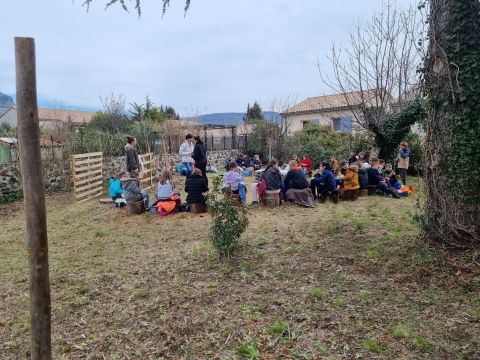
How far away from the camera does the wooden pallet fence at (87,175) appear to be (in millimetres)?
11616

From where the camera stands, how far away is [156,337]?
11.6 feet

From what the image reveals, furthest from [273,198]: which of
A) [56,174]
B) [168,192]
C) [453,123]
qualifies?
[56,174]

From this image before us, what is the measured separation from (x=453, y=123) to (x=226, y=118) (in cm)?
2161

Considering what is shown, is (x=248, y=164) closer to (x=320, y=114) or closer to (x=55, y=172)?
(x=55, y=172)

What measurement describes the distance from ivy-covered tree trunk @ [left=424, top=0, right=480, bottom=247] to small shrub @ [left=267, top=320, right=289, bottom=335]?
8.65ft

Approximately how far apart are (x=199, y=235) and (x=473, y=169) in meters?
4.42

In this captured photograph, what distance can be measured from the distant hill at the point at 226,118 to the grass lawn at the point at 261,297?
1574cm

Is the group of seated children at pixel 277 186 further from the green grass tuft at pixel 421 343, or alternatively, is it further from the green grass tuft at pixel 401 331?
the green grass tuft at pixel 421 343

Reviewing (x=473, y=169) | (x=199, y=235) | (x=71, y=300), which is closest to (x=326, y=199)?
(x=199, y=235)

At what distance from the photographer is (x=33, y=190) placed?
88.7 inches

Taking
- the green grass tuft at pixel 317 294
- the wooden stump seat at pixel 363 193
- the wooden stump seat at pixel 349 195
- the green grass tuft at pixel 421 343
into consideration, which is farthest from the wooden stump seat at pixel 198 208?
the green grass tuft at pixel 421 343

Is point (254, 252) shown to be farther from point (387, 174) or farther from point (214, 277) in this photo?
point (387, 174)

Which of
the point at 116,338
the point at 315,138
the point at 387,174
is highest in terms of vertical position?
the point at 315,138

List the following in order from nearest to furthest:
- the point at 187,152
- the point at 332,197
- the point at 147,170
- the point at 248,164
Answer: the point at 332,197, the point at 187,152, the point at 147,170, the point at 248,164
